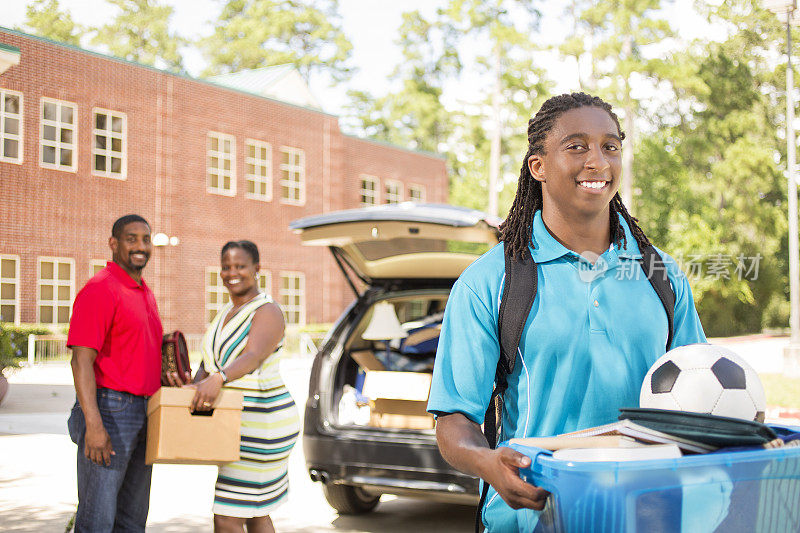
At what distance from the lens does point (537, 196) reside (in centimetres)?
Answer: 231

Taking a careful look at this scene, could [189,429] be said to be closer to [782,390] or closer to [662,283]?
[662,283]

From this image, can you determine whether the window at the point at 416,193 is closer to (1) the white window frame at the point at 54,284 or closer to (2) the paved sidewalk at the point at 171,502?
(1) the white window frame at the point at 54,284

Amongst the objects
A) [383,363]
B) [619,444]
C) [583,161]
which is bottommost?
[383,363]

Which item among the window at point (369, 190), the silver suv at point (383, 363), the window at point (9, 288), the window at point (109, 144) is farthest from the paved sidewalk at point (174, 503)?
the window at point (369, 190)

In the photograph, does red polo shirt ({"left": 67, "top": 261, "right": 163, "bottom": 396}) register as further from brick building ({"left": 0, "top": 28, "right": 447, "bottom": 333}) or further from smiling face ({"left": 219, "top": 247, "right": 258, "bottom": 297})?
brick building ({"left": 0, "top": 28, "right": 447, "bottom": 333})

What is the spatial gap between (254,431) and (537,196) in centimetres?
254

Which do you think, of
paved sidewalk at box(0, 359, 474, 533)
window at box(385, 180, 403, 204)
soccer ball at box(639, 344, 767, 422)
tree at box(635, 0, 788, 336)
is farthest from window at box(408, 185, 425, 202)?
soccer ball at box(639, 344, 767, 422)

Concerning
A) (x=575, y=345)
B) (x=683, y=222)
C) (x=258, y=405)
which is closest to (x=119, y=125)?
(x=258, y=405)

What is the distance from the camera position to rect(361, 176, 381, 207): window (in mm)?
33469

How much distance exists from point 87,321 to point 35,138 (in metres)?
17.1

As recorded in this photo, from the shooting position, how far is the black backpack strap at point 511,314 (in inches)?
75.4

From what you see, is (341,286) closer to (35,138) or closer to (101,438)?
(35,138)

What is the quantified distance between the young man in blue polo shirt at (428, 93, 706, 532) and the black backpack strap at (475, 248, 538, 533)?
18mm

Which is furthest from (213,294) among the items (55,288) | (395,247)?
(395,247)
